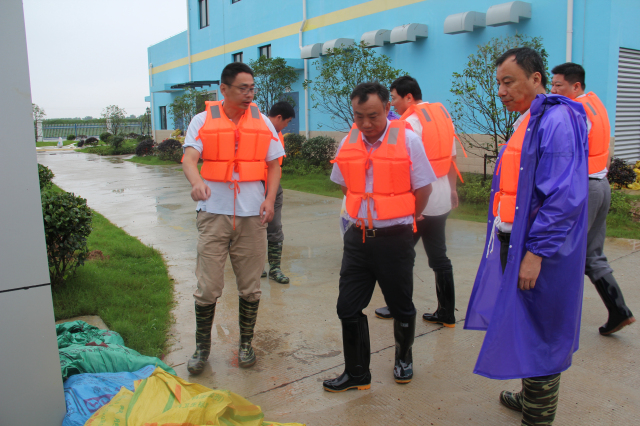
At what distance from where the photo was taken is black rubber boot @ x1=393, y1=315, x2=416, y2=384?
10.5 feet

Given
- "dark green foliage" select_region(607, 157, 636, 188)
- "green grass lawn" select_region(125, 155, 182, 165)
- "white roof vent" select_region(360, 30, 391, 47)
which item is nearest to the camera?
"dark green foliage" select_region(607, 157, 636, 188)

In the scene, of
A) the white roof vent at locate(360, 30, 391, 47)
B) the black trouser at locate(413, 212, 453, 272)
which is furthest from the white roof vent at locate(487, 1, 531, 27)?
the black trouser at locate(413, 212, 453, 272)

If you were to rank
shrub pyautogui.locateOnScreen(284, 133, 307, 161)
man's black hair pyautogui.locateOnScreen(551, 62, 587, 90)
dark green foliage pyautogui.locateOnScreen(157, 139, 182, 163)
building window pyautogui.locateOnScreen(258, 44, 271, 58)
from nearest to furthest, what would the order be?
man's black hair pyautogui.locateOnScreen(551, 62, 587, 90) < shrub pyautogui.locateOnScreen(284, 133, 307, 161) < building window pyautogui.locateOnScreen(258, 44, 271, 58) < dark green foliage pyautogui.locateOnScreen(157, 139, 182, 163)

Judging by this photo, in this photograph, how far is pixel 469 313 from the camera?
9.91 ft

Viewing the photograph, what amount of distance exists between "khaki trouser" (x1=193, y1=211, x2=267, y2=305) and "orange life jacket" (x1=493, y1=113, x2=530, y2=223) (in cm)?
163

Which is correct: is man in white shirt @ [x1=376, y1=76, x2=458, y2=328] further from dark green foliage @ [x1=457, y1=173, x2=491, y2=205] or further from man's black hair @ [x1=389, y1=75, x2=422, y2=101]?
dark green foliage @ [x1=457, y1=173, x2=491, y2=205]

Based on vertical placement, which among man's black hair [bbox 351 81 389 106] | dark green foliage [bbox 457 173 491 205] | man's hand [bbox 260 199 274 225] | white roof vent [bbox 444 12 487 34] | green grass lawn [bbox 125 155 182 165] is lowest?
dark green foliage [bbox 457 173 491 205]

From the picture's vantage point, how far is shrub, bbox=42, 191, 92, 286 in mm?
4613

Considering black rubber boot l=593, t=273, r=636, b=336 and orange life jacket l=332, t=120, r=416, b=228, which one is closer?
orange life jacket l=332, t=120, r=416, b=228

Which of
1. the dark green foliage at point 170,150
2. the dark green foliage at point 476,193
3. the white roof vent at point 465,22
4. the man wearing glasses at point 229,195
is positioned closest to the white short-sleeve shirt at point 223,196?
the man wearing glasses at point 229,195

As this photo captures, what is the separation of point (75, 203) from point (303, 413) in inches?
127

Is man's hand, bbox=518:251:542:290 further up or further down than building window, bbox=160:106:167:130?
further down

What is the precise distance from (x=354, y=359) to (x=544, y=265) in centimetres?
136

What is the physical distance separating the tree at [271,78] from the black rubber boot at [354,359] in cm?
1379
